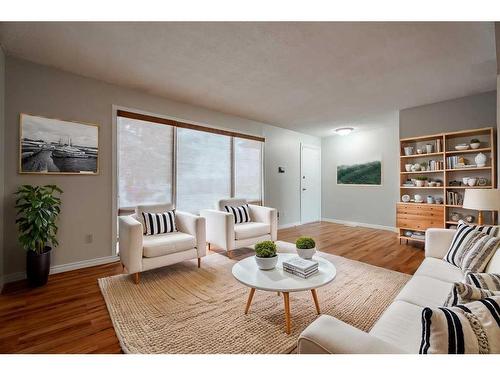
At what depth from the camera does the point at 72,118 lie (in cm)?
294

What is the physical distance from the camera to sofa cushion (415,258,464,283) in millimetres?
1782

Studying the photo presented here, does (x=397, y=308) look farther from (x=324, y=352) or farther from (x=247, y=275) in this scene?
(x=247, y=275)

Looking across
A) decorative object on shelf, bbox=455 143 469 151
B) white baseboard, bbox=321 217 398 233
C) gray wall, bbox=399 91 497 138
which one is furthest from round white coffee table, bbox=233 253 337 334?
white baseboard, bbox=321 217 398 233

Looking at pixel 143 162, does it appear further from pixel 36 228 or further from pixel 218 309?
pixel 218 309

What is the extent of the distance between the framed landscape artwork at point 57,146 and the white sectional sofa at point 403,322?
3.24 meters

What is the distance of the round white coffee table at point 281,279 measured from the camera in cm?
167

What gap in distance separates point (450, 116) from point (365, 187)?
2339mm

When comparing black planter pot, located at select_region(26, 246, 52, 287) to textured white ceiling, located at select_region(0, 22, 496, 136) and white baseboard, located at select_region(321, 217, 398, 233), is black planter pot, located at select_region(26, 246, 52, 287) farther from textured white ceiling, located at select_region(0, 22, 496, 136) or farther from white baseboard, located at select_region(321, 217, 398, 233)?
white baseboard, located at select_region(321, 217, 398, 233)

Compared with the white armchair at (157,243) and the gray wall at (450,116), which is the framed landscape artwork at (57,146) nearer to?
the white armchair at (157,243)

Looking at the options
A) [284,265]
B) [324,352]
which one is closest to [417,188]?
[284,265]

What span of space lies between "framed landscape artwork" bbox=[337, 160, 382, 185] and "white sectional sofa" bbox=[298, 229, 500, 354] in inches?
141

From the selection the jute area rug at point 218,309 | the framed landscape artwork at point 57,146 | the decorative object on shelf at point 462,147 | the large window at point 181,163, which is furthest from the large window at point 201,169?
the decorative object on shelf at point 462,147

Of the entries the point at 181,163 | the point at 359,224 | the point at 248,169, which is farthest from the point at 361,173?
the point at 181,163

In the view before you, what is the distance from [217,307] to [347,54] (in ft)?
9.07
